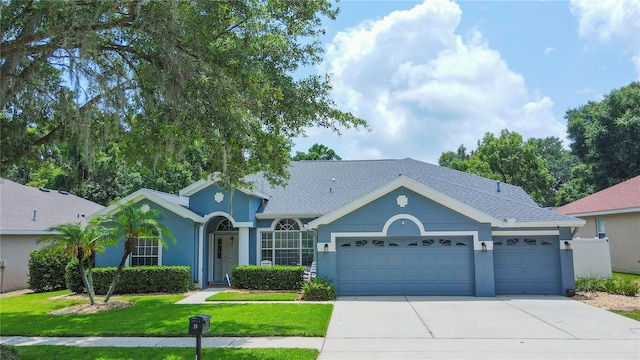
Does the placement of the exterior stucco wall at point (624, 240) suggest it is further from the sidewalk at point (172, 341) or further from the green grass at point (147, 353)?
the green grass at point (147, 353)

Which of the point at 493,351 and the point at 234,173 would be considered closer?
the point at 493,351

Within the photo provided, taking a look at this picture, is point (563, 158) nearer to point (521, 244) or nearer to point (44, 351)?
point (521, 244)

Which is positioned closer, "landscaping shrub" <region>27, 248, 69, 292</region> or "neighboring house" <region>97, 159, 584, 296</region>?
"neighboring house" <region>97, 159, 584, 296</region>

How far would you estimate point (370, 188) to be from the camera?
20.3m

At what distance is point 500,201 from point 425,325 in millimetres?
8416

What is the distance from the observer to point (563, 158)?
57594 mm

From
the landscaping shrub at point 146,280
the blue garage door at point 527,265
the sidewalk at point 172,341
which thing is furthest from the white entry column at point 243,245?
the blue garage door at point 527,265

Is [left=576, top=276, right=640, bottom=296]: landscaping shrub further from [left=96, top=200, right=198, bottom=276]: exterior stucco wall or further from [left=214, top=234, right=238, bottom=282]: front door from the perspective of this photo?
[left=96, top=200, right=198, bottom=276]: exterior stucco wall

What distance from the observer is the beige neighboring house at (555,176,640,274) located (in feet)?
64.5

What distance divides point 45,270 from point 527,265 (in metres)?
18.4

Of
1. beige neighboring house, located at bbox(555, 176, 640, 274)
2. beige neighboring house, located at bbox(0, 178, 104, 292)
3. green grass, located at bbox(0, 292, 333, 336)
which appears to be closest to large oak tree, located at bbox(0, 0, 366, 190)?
green grass, located at bbox(0, 292, 333, 336)

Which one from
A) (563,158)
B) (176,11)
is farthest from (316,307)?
(563,158)

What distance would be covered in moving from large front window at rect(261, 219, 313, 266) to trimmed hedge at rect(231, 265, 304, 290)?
199 cm

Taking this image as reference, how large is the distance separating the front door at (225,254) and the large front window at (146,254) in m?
2.76
